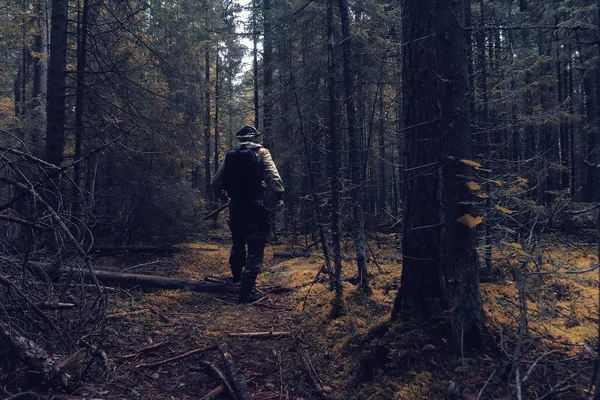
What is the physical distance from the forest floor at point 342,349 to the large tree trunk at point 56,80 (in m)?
3.39

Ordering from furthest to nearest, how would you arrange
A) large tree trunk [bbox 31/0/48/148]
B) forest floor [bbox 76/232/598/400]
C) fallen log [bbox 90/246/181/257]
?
large tree trunk [bbox 31/0/48/148] < fallen log [bbox 90/246/181/257] < forest floor [bbox 76/232/598/400]

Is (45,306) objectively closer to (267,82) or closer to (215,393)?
(215,393)

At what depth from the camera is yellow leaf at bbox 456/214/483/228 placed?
294 centimetres

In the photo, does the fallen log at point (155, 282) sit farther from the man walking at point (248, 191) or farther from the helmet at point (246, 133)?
the helmet at point (246, 133)

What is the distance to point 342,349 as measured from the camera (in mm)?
4055

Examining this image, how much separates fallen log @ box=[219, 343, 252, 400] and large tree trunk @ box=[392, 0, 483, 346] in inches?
61.3

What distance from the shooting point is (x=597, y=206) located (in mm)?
1948

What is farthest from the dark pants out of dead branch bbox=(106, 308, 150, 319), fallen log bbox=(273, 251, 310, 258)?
fallen log bbox=(273, 251, 310, 258)

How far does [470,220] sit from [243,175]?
4580 millimetres

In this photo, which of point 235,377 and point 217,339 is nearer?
point 235,377

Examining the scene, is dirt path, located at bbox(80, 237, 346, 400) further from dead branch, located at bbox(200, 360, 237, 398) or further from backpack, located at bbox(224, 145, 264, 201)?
backpack, located at bbox(224, 145, 264, 201)

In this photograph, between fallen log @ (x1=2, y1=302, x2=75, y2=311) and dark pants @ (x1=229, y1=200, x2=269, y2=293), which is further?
dark pants @ (x1=229, y1=200, x2=269, y2=293)

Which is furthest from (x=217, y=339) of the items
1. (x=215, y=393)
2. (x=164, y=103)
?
(x=164, y=103)

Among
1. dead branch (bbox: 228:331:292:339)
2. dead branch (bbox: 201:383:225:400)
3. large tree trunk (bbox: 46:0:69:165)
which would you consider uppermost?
large tree trunk (bbox: 46:0:69:165)
